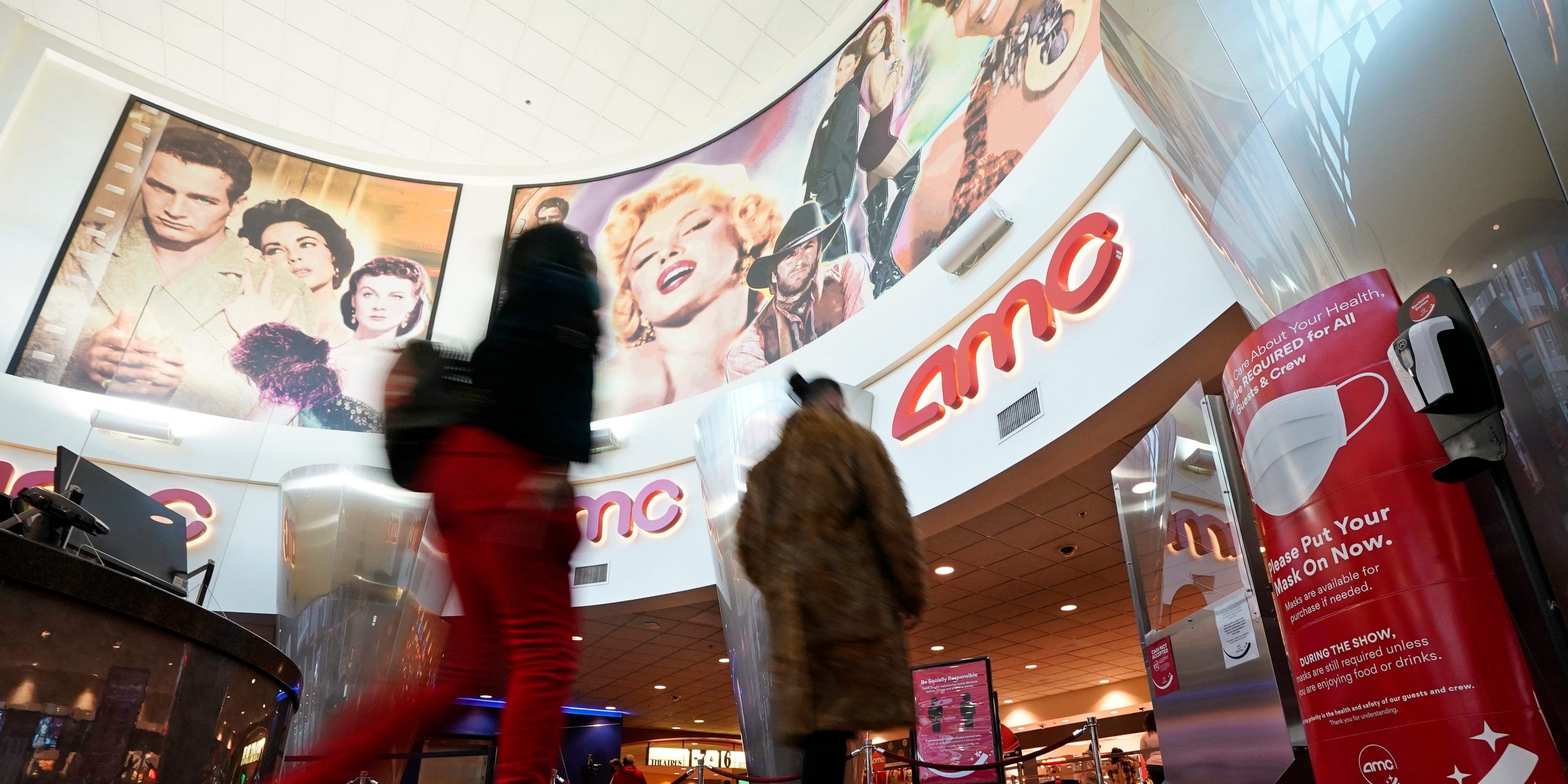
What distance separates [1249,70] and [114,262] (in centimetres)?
1363

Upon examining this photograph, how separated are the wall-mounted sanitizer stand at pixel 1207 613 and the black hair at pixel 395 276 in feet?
35.6

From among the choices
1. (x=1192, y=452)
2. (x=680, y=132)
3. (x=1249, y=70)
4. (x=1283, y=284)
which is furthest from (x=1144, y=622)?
(x=680, y=132)

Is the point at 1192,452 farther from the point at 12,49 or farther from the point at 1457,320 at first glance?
the point at 12,49

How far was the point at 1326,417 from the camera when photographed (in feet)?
9.21

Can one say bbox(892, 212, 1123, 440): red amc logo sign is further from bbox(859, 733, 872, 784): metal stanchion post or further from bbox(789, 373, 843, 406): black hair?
bbox(789, 373, 843, 406): black hair

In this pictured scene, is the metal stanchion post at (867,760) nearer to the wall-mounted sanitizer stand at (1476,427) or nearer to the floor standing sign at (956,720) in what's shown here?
the floor standing sign at (956,720)

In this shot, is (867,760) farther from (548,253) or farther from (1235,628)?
(548,253)

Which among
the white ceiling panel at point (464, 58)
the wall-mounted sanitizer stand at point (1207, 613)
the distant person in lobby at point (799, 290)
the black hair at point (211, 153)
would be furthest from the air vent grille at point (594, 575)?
the black hair at point (211, 153)

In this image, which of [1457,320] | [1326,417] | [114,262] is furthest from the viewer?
[114,262]

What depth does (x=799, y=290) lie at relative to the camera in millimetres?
9758

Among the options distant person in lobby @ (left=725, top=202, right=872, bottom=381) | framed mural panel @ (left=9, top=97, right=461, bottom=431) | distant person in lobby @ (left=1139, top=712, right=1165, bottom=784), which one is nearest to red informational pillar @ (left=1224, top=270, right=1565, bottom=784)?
distant person in lobby @ (left=1139, top=712, right=1165, bottom=784)

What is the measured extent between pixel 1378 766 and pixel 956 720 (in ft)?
14.7

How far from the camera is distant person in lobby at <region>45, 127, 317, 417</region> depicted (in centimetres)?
1066

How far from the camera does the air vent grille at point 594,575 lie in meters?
9.74
